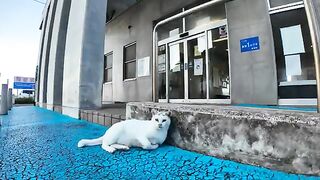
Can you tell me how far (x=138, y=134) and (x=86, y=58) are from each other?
7.65 ft

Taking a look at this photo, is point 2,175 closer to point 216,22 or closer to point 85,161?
point 85,161

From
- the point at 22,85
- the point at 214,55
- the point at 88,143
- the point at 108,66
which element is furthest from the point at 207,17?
the point at 22,85

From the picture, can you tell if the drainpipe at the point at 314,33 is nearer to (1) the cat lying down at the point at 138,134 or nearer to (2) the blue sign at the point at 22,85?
(1) the cat lying down at the point at 138,134

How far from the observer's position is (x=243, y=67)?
135 inches

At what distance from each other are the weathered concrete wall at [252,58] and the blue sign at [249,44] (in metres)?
0.06

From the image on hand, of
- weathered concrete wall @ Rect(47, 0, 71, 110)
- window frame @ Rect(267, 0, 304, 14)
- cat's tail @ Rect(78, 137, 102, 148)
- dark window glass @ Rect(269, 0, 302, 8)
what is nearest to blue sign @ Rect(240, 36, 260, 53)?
window frame @ Rect(267, 0, 304, 14)

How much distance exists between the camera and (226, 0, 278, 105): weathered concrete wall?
314cm

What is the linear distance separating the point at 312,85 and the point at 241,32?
1569mm

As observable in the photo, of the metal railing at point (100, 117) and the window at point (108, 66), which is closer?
the metal railing at point (100, 117)

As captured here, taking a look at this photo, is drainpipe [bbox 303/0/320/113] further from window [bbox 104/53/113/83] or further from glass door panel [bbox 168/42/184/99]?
window [bbox 104/53/113/83]

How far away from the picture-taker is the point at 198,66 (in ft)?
13.7

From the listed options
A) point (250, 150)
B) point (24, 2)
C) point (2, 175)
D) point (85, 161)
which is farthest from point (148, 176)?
point (24, 2)

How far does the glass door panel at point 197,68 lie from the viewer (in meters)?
4.07

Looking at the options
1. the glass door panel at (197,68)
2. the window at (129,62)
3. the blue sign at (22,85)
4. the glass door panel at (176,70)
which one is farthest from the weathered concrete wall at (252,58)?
the blue sign at (22,85)
